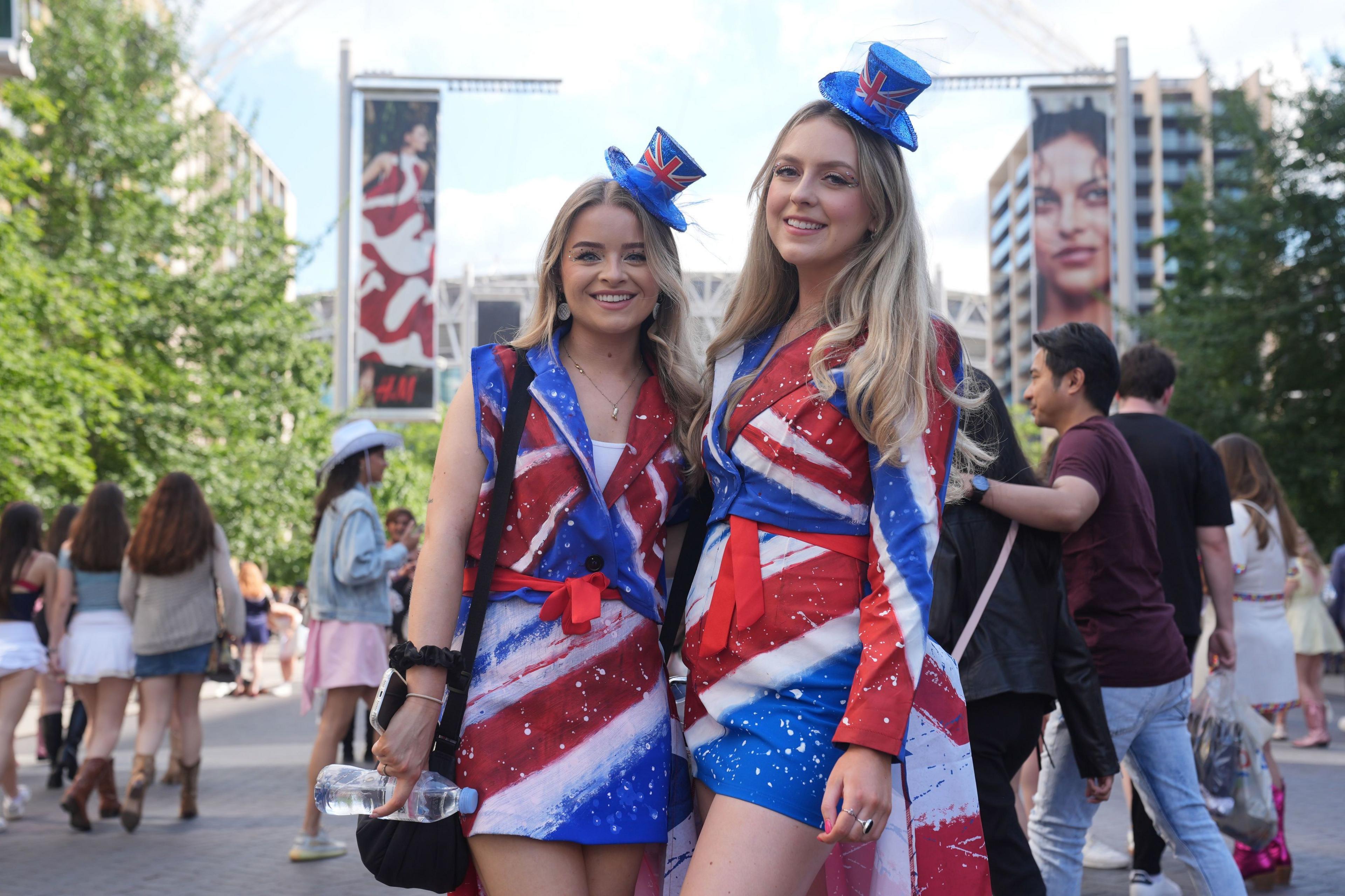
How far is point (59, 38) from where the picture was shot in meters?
21.4

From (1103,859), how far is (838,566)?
472 cm

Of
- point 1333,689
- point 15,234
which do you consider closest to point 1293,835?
point 1333,689

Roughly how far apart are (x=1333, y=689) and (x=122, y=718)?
48.7 ft

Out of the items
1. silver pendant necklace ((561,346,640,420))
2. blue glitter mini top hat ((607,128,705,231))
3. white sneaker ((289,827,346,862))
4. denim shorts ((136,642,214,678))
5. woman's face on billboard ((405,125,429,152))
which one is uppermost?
woman's face on billboard ((405,125,429,152))

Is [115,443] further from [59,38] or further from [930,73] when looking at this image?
[930,73]

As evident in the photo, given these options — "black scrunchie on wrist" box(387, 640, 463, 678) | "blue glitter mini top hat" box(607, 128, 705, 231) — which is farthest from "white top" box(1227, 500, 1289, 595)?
"black scrunchie on wrist" box(387, 640, 463, 678)

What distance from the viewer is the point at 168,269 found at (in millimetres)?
22531

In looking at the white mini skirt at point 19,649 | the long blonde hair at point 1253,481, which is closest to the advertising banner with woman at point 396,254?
the white mini skirt at point 19,649

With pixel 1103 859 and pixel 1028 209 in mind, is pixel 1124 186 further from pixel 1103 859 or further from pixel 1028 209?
pixel 1028 209

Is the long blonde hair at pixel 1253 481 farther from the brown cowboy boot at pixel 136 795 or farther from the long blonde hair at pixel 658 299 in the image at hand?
the brown cowboy boot at pixel 136 795

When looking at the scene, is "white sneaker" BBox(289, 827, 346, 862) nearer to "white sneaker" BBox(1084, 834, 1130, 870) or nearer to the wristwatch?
"white sneaker" BBox(1084, 834, 1130, 870)

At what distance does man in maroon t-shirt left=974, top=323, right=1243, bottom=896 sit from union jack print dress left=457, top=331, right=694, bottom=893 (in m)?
2.08

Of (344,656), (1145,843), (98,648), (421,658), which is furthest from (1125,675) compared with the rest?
(98,648)

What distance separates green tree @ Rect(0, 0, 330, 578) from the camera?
21.2 metres
